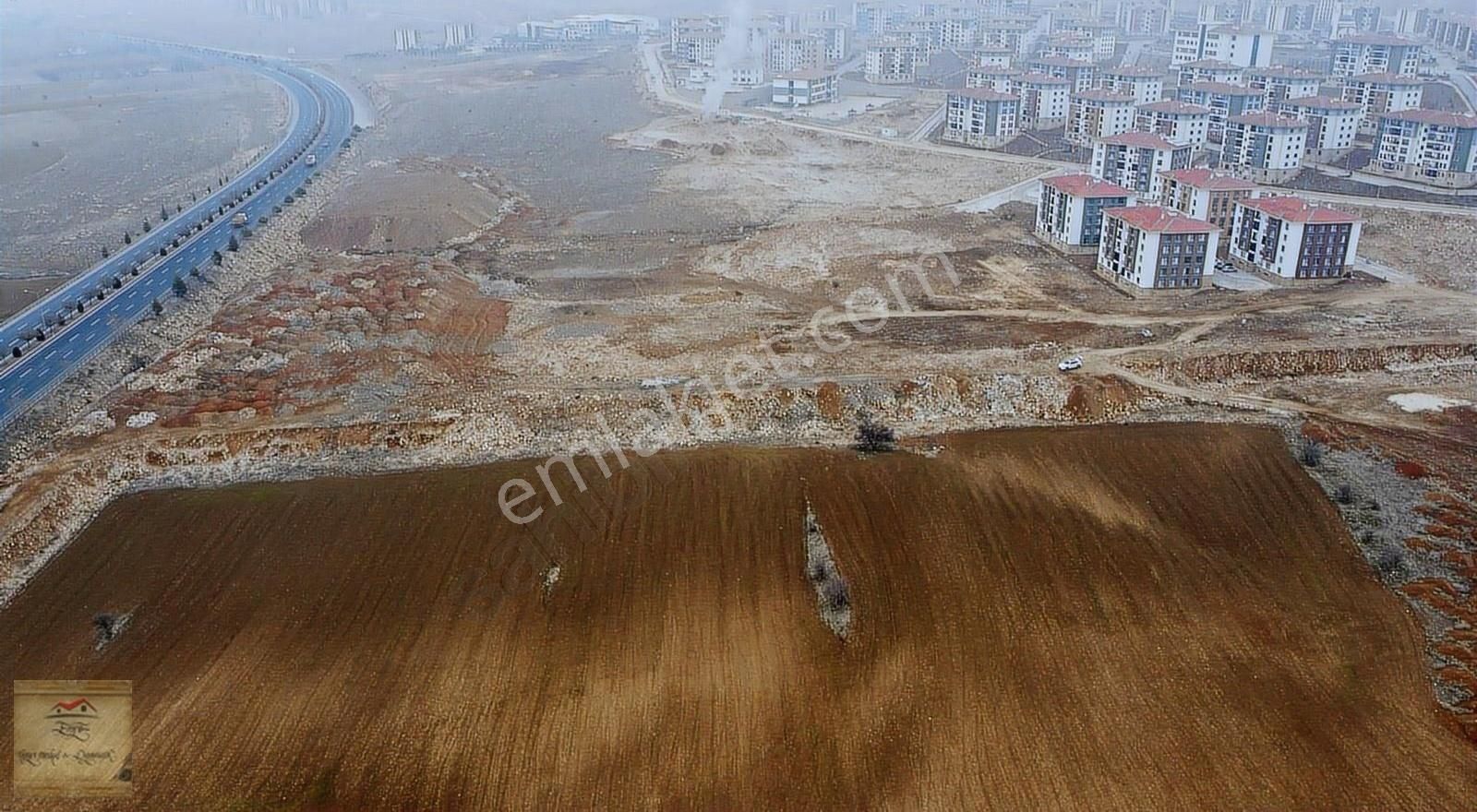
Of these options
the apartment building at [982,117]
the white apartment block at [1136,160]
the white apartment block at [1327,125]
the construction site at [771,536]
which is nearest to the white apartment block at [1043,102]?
the apartment building at [982,117]

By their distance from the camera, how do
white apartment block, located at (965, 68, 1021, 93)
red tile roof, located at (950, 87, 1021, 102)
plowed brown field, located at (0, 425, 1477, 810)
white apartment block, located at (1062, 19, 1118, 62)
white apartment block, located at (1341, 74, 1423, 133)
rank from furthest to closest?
white apartment block, located at (1062, 19, 1118, 62) → white apartment block, located at (965, 68, 1021, 93) → red tile roof, located at (950, 87, 1021, 102) → white apartment block, located at (1341, 74, 1423, 133) → plowed brown field, located at (0, 425, 1477, 810)

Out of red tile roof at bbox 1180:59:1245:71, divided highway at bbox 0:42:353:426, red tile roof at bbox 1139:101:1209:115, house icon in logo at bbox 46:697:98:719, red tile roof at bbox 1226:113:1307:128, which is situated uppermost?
red tile roof at bbox 1180:59:1245:71

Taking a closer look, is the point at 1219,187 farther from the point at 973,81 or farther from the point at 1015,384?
the point at 973,81

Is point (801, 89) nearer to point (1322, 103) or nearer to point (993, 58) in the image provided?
point (993, 58)

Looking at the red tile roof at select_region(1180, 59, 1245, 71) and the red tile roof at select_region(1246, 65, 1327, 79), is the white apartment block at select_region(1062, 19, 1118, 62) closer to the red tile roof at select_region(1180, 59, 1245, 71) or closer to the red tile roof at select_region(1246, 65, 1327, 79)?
the red tile roof at select_region(1180, 59, 1245, 71)

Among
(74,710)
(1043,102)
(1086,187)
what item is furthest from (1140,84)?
(74,710)

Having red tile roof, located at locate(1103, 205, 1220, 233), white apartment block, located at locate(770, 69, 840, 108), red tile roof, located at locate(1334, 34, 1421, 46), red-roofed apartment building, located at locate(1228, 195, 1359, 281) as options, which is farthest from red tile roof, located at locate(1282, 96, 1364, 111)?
white apartment block, located at locate(770, 69, 840, 108)
